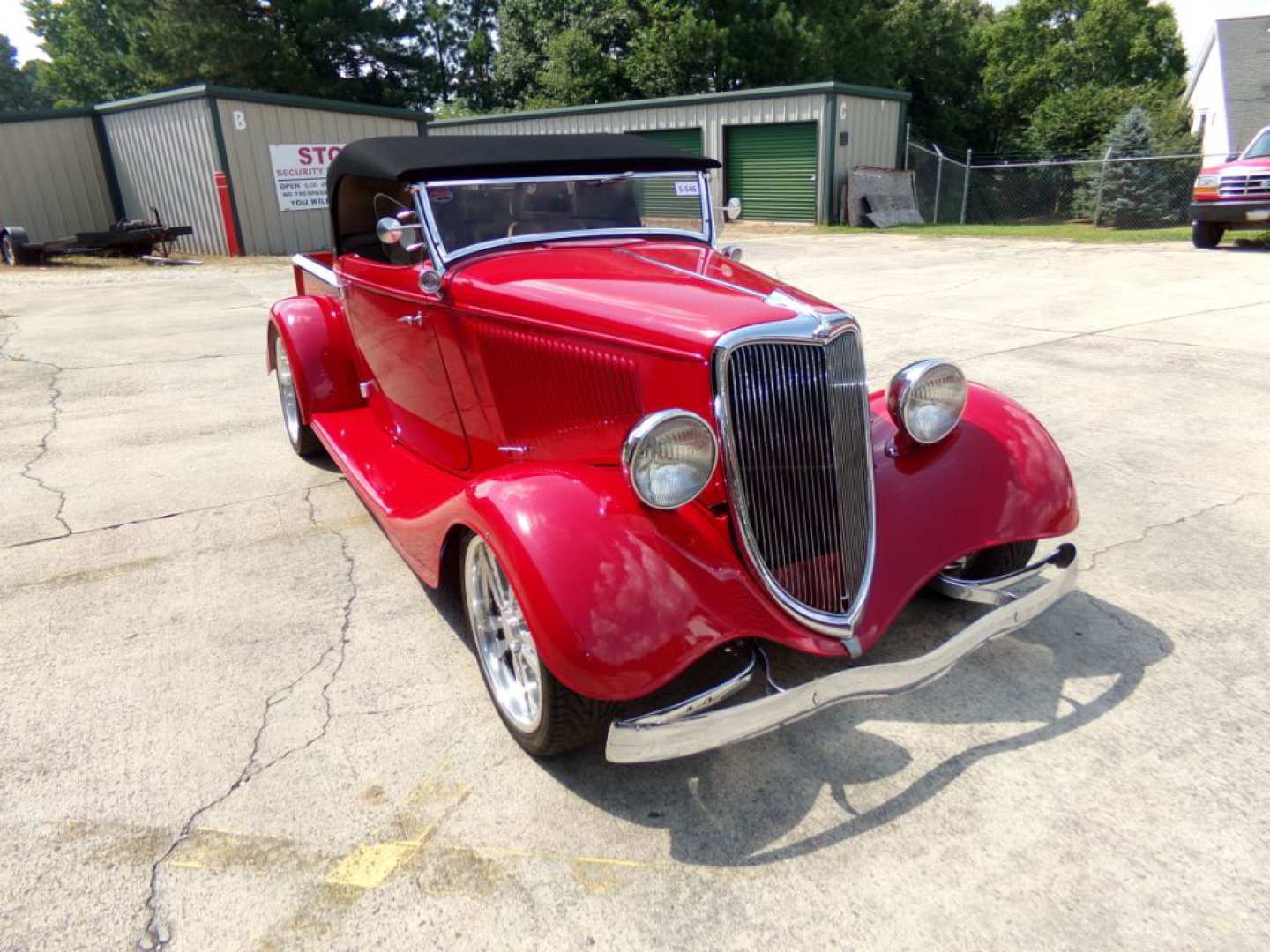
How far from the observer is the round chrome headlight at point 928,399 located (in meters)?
2.99

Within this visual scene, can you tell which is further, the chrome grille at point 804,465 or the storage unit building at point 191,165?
the storage unit building at point 191,165

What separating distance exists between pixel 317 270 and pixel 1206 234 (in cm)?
1415

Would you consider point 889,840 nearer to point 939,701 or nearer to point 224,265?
point 939,701

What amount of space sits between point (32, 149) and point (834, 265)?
1613cm

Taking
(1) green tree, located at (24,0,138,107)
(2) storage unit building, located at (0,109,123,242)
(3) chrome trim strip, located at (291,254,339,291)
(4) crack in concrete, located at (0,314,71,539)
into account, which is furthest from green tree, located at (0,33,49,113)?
(3) chrome trim strip, located at (291,254,339,291)

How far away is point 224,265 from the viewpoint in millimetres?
15930

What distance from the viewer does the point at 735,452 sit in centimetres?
253

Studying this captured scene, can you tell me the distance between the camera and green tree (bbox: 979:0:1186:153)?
33312mm

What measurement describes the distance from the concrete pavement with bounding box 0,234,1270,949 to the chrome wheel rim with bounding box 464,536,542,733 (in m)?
0.14

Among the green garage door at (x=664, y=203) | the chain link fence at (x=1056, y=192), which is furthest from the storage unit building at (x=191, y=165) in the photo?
the green garage door at (x=664, y=203)

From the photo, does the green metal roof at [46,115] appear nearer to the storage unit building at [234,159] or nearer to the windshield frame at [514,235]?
the storage unit building at [234,159]

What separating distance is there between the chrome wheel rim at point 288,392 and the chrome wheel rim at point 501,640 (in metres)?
2.76

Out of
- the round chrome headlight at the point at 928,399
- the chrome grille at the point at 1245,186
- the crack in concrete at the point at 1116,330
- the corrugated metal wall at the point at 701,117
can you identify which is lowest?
the crack in concrete at the point at 1116,330

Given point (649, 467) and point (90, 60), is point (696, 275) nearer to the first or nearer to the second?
point (649, 467)
